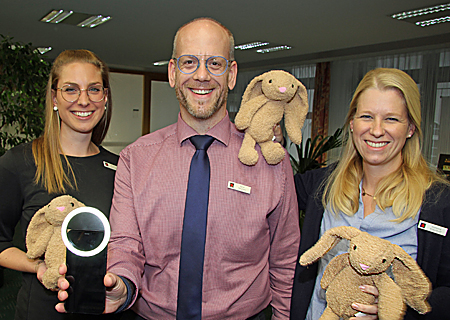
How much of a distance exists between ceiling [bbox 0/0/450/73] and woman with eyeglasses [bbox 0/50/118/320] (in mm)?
3779

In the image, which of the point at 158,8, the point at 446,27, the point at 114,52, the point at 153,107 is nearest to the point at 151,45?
the point at 114,52

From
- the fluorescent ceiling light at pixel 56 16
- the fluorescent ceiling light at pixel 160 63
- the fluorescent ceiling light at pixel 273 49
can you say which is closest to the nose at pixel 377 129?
the fluorescent ceiling light at pixel 56 16

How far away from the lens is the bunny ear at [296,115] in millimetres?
1517

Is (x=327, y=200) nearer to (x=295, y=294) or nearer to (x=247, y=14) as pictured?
(x=295, y=294)

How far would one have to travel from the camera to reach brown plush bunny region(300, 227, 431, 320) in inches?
43.8

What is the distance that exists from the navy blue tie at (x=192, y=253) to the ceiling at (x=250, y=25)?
13.9 feet

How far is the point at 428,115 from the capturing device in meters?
7.58

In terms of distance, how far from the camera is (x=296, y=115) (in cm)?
153

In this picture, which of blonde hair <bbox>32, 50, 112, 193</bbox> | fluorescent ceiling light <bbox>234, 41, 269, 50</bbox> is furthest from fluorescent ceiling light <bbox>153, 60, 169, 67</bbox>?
blonde hair <bbox>32, 50, 112, 193</bbox>

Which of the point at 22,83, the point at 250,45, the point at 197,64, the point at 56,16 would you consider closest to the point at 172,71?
the point at 197,64

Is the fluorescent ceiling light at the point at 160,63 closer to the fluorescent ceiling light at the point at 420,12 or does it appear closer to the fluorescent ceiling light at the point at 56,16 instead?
the fluorescent ceiling light at the point at 56,16

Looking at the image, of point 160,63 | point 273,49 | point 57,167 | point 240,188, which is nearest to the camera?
point 240,188

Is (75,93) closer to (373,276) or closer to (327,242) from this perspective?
(327,242)

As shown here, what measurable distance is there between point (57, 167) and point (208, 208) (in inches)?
30.2
